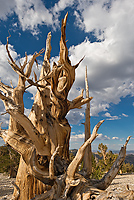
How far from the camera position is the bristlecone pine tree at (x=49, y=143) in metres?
2.17

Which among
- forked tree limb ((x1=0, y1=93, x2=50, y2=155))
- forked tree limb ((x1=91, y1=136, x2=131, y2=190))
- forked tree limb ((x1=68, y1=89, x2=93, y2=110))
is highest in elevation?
forked tree limb ((x1=68, y1=89, x2=93, y2=110))

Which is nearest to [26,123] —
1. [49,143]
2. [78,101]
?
[49,143]

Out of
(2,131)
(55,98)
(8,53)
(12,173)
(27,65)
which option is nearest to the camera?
(2,131)

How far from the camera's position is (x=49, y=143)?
2.96m

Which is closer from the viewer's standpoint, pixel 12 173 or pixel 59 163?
pixel 59 163

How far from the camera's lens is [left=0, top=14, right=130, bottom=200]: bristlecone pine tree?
7.11 ft

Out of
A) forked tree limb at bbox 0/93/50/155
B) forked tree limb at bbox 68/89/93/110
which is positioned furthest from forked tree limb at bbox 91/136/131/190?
forked tree limb at bbox 68/89/93/110

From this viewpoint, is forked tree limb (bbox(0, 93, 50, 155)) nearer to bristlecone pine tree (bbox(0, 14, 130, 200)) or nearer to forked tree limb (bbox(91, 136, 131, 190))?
bristlecone pine tree (bbox(0, 14, 130, 200))

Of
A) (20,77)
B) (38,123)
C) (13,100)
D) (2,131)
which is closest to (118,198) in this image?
(38,123)

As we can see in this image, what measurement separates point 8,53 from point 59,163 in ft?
9.52

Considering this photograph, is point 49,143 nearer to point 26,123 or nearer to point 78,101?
point 26,123

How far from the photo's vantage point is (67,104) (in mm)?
3441

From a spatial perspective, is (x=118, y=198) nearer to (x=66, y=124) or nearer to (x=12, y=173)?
(x=66, y=124)

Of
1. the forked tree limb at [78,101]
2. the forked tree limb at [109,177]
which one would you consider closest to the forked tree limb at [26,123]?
the forked tree limb at [109,177]
